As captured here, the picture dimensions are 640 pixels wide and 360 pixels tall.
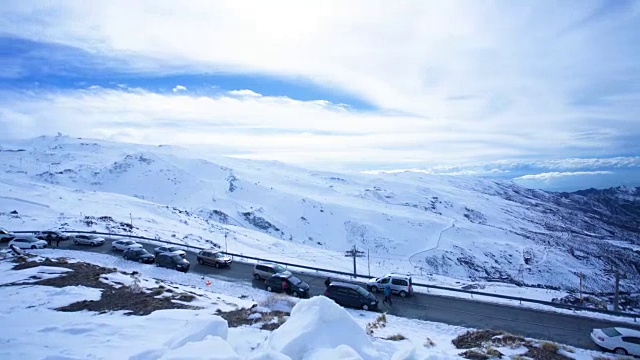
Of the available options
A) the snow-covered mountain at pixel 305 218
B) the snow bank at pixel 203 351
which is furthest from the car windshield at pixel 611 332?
the snow-covered mountain at pixel 305 218

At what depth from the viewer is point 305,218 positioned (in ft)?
339

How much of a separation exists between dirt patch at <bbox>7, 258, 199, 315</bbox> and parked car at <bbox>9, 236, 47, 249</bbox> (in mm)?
11665

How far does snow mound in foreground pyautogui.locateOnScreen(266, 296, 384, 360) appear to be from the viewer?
11219 millimetres

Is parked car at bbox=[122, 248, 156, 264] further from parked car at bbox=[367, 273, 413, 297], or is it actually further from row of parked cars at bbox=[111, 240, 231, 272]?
parked car at bbox=[367, 273, 413, 297]

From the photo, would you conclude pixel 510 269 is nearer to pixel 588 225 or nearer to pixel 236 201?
pixel 236 201

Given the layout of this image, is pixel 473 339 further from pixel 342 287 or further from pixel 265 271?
pixel 265 271

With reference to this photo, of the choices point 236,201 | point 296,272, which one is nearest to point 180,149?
point 236,201

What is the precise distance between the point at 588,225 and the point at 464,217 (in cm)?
6850

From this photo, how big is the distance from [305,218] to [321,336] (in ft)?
301

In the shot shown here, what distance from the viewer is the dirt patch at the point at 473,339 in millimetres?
18014

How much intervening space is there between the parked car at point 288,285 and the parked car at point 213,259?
801 centimetres

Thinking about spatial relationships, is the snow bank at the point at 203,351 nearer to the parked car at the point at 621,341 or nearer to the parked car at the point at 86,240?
the parked car at the point at 621,341

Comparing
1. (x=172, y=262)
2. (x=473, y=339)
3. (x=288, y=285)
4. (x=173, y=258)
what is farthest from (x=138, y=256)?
(x=473, y=339)

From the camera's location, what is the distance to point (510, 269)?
78.7 m
